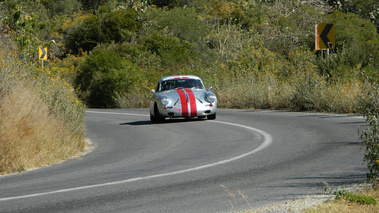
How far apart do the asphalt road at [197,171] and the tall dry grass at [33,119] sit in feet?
1.77

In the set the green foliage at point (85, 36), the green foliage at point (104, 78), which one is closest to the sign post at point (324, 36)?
the green foliage at point (104, 78)

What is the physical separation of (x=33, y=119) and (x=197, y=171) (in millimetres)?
4522

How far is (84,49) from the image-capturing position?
50.6 metres

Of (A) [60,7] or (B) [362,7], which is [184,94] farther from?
(B) [362,7]

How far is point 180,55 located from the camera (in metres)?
41.5

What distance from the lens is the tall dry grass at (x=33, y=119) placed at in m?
11.6

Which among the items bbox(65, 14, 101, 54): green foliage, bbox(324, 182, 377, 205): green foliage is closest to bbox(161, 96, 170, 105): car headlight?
bbox(324, 182, 377, 205): green foliage

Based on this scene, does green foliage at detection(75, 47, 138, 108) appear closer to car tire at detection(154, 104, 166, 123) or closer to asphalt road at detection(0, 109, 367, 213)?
car tire at detection(154, 104, 166, 123)

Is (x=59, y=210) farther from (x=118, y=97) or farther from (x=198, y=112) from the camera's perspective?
(x=118, y=97)

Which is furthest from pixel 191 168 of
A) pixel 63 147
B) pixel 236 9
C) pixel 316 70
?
pixel 236 9

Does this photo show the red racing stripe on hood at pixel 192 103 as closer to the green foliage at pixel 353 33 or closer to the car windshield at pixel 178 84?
the car windshield at pixel 178 84

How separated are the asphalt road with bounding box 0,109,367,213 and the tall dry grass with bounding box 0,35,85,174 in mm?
539

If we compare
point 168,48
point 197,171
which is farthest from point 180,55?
point 197,171

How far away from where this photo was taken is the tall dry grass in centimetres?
1165
